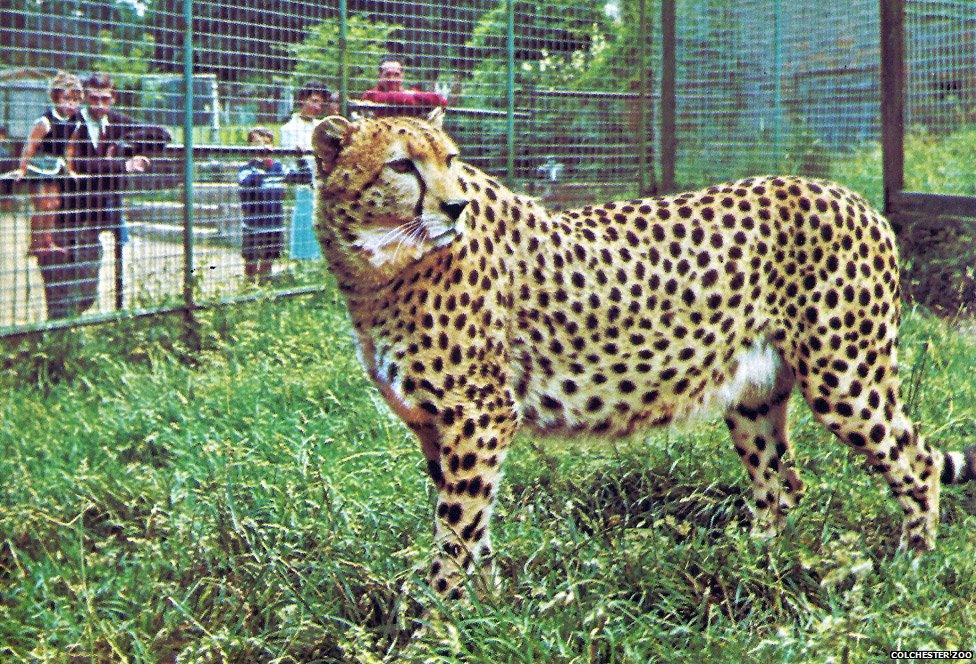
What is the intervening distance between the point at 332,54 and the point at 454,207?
5.66 meters

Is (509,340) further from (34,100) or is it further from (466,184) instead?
(34,100)

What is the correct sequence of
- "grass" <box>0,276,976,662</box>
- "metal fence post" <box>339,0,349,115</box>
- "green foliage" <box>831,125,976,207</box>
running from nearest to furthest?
"grass" <box>0,276,976,662</box> < "green foliage" <box>831,125,976,207</box> < "metal fence post" <box>339,0,349,115</box>

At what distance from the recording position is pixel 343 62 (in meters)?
8.13

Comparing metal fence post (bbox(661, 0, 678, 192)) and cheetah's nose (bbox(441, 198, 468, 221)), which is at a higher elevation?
metal fence post (bbox(661, 0, 678, 192))

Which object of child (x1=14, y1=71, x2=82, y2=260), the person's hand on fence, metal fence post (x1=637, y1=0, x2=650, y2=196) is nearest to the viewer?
child (x1=14, y1=71, x2=82, y2=260)

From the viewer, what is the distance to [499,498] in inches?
169

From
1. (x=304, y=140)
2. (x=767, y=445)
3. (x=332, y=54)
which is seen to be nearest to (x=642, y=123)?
(x=332, y=54)

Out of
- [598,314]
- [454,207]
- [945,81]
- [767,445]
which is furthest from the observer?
[945,81]

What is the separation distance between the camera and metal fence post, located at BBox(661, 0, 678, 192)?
969 centimetres

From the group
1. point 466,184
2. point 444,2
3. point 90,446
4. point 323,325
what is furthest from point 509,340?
point 444,2

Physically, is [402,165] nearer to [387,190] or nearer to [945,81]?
[387,190]

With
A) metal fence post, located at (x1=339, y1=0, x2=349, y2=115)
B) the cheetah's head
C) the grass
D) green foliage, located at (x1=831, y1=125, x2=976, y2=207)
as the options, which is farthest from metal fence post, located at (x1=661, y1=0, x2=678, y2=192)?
the cheetah's head

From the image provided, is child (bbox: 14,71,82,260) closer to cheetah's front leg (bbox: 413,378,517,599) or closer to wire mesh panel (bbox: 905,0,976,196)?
cheetah's front leg (bbox: 413,378,517,599)

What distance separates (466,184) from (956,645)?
176 centimetres
